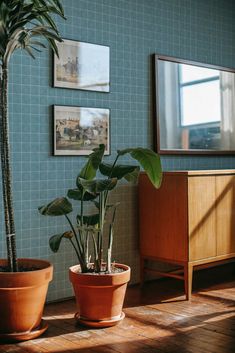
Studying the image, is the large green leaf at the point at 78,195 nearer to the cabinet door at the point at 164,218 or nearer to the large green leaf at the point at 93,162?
the large green leaf at the point at 93,162

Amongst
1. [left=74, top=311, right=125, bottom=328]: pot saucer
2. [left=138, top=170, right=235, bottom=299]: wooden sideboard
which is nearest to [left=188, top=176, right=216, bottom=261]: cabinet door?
[left=138, top=170, right=235, bottom=299]: wooden sideboard

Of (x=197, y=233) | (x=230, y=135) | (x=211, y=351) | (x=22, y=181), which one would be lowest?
(x=211, y=351)

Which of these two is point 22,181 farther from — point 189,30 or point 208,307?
point 189,30

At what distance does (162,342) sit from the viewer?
2930 millimetres

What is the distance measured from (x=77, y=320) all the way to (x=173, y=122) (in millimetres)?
1971

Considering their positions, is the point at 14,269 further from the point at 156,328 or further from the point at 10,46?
the point at 10,46

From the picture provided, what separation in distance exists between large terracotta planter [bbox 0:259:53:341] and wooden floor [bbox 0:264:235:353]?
0.08 metres

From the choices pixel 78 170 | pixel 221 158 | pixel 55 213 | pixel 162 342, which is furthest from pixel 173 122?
pixel 162 342

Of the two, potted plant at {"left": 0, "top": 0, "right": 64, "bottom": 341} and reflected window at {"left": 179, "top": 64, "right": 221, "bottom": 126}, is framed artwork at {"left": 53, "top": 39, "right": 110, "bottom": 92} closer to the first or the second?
potted plant at {"left": 0, "top": 0, "right": 64, "bottom": 341}

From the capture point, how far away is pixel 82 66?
3.92 m

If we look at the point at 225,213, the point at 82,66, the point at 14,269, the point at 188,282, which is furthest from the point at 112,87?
the point at 14,269

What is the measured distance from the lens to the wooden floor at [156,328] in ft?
9.36

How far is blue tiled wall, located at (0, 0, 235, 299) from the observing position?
363 cm

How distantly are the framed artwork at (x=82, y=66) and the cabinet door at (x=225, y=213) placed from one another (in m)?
1.18
